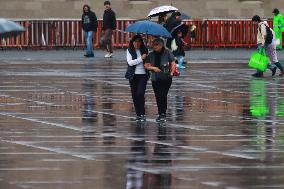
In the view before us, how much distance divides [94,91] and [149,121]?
668 centimetres

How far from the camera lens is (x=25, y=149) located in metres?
16.8

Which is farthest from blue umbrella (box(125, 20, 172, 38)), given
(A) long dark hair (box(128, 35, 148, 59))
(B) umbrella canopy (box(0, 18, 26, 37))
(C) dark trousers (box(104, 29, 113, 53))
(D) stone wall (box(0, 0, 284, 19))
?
(D) stone wall (box(0, 0, 284, 19))

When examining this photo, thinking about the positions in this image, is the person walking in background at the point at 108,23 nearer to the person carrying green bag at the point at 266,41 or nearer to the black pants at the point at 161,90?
the person carrying green bag at the point at 266,41

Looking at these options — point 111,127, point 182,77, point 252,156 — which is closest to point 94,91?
point 182,77

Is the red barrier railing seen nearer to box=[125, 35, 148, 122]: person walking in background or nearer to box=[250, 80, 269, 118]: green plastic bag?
box=[250, 80, 269, 118]: green plastic bag

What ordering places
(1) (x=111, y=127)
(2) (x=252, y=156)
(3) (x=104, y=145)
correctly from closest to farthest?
(2) (x=252, y=156) < (3) (x=104, y=145) < (1) (x=111, y=127)

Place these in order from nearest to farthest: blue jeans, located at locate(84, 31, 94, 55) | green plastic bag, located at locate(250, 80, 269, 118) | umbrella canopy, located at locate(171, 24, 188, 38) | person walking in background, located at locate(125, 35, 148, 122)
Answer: person walking in background, located at locate(125, 35, 148, 122) → green plastic bag, located at locate(250, 80, 269, 118) → umbrella canopy, located at locate(171, 24, 188, 38) → blue jeans, located at locate(84, 31, 94, 55)

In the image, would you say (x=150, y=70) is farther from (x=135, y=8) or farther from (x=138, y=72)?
(x=135, y=8)

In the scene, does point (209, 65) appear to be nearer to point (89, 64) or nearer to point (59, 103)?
point (89, 64)

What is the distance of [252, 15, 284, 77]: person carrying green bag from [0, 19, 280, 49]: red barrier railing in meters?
13.4

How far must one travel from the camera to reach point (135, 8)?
52.7m

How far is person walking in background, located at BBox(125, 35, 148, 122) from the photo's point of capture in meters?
20.7

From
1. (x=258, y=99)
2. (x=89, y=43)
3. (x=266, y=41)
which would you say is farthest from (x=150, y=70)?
(x=89, y=43)

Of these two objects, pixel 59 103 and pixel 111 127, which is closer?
pixel 111 127
